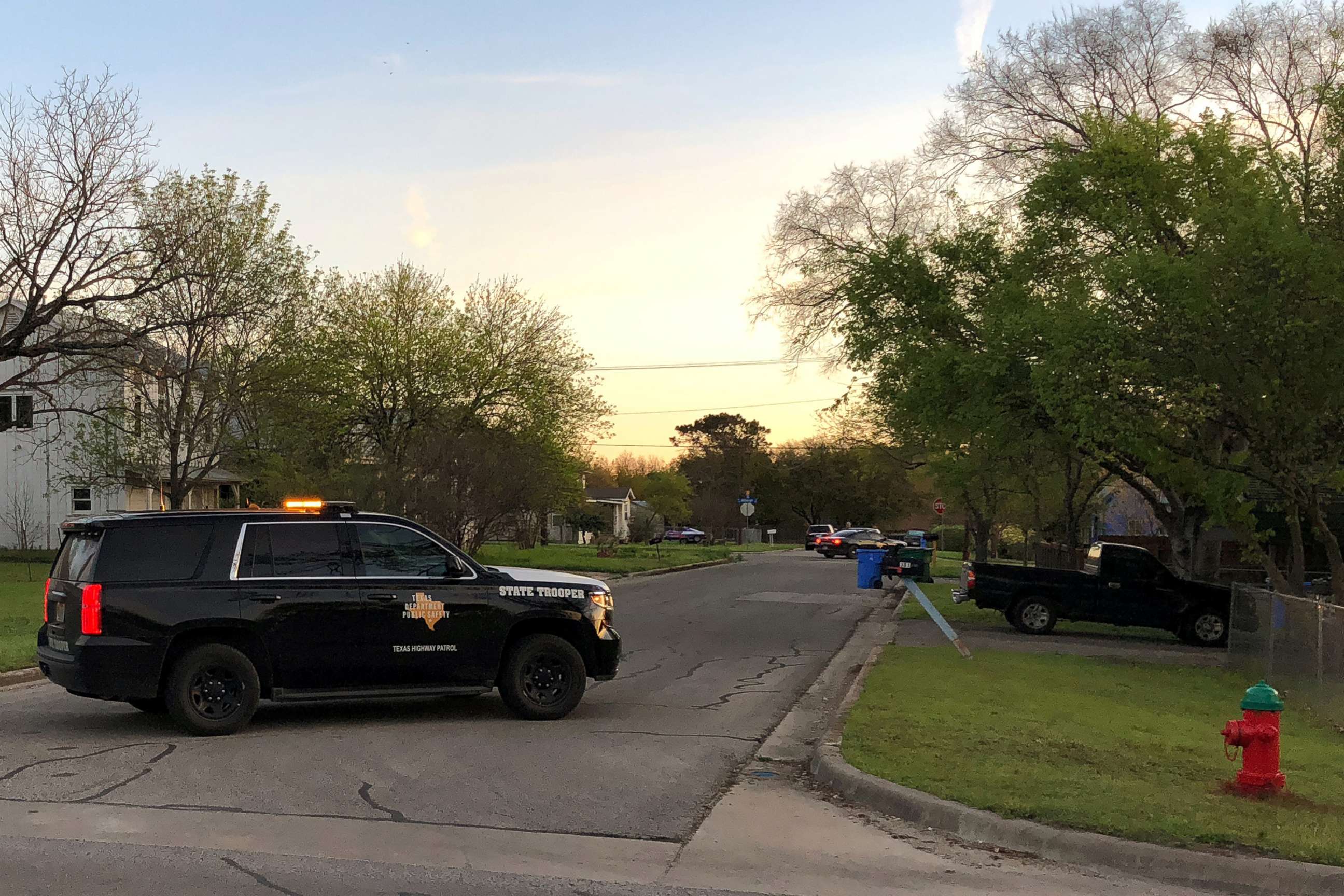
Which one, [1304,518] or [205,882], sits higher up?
[1304,518]

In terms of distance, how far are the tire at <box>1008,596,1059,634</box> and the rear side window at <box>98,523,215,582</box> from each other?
1552 centimetres

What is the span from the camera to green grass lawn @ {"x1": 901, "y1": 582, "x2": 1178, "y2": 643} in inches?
881

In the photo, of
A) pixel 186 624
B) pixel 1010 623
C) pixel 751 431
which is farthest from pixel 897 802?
pixel 751 431

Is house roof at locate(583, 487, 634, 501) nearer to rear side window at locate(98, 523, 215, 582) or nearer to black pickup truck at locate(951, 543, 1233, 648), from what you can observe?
black pickup truck at locate(951, 543, 1233, 648)

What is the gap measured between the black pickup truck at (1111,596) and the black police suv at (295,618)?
12.5 metres

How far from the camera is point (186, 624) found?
954cm

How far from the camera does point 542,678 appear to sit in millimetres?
10711

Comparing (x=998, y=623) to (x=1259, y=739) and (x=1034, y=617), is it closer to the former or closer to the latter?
(x=1034, y=617)

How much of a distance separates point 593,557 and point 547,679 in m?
32.7

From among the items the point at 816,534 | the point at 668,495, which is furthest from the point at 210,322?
the point at 668,495

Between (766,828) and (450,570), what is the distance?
428cm

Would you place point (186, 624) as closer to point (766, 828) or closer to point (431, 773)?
point (431, 773)

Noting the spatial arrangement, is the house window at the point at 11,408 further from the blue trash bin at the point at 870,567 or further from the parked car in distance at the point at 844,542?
the parked car in distance at the point at 844,542

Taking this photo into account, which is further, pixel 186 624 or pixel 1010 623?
pixel 1010 623
